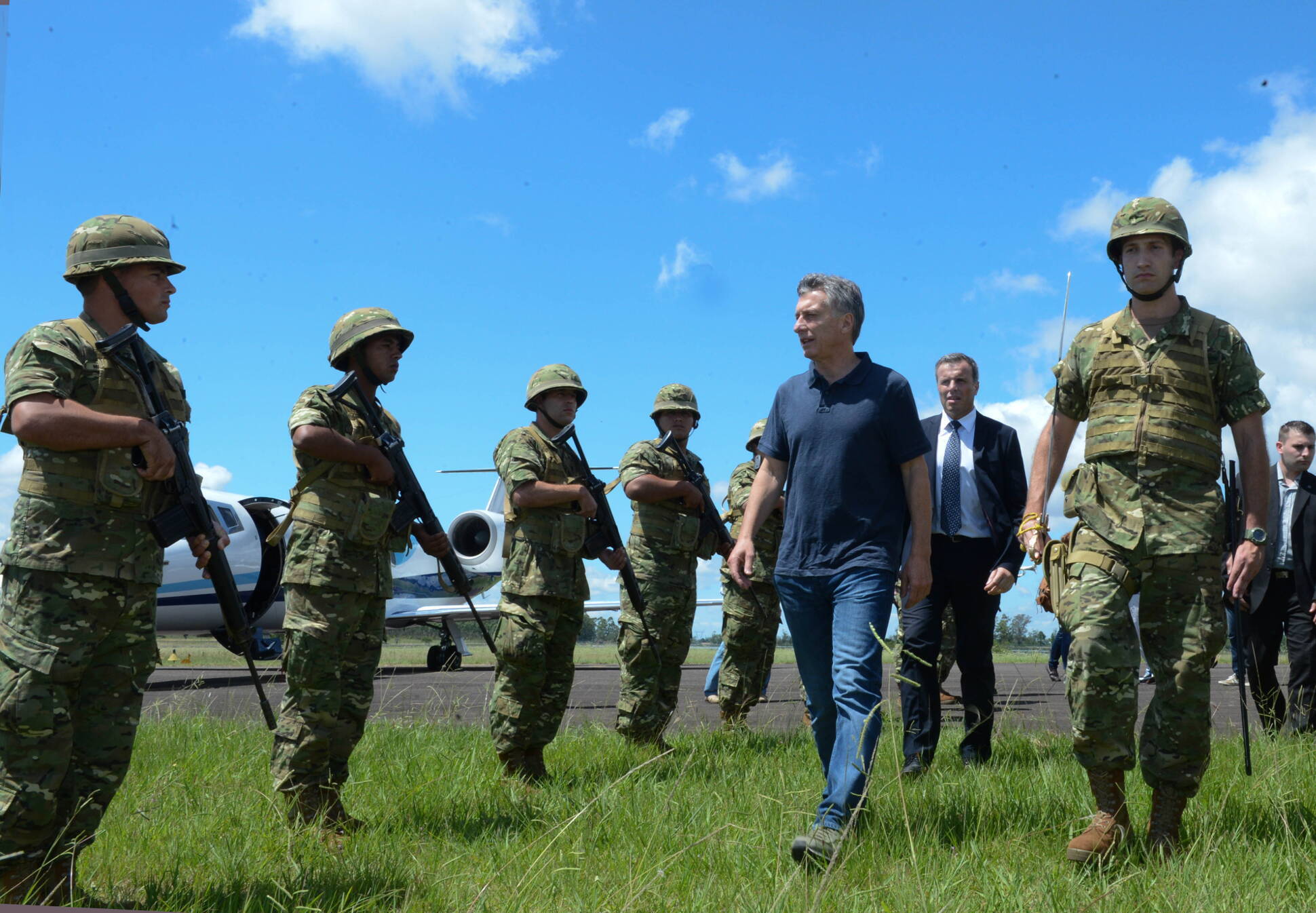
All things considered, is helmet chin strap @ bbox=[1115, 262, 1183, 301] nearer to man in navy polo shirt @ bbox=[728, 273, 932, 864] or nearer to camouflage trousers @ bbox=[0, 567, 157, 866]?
man in navy polo shirt @ bbox=[728, 273, 932, 864]

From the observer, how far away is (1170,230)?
3.97 meters

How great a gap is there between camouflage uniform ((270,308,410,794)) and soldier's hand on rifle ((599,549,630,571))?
1987 mm

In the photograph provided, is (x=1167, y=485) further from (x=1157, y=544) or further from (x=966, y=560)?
(x=966, y=560)

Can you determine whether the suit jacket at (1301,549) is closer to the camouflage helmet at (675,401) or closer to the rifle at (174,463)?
the camouflage helmet at (675,401)

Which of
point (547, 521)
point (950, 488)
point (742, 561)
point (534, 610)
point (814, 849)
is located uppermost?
point (950, 488)

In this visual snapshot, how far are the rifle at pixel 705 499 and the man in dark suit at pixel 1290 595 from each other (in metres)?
3.52

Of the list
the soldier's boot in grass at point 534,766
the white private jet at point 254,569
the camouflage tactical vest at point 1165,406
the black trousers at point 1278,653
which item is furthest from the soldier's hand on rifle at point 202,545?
the white private jet at point 254,569

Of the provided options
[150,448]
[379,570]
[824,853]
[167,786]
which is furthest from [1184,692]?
[167,786]

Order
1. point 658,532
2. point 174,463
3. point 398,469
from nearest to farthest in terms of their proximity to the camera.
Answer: point 174,463
point 398,469
point 658,532

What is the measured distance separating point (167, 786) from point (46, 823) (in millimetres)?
2076

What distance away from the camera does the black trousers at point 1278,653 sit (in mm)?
7168

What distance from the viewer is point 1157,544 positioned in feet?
12.6

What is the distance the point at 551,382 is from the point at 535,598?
1328 millimetres

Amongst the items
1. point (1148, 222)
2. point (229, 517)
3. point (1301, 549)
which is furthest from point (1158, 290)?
point (229, 517)
